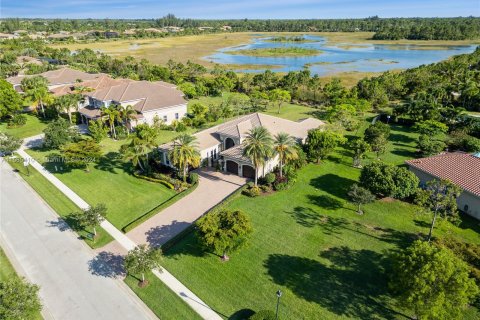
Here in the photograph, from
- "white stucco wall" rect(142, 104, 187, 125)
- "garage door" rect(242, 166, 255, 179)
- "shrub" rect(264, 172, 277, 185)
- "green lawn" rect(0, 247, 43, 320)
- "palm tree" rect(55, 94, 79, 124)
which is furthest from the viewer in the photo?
"white stucco wall" rect(142, 104, 187, 125)

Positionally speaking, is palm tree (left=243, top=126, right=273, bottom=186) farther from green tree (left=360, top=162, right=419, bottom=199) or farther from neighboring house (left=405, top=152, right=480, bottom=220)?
neighboring house (left=405, top=152, right=480, bottom=220)

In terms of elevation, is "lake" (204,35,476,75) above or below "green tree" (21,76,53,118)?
above

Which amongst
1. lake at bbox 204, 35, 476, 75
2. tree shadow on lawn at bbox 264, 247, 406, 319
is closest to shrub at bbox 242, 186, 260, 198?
tree shadow on lawn at bbox 264, 247, 406, 319

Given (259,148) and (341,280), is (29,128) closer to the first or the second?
(259,148)

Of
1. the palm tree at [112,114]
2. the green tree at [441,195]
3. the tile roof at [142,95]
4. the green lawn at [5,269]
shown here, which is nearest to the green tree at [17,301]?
the green lawn at [5,269]

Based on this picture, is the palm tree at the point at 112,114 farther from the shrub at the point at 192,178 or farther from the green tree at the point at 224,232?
the green tree at the point at 224,232

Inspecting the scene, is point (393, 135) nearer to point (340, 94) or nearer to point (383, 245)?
point (340, 94)

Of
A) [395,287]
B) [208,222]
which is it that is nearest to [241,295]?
[208,222]
